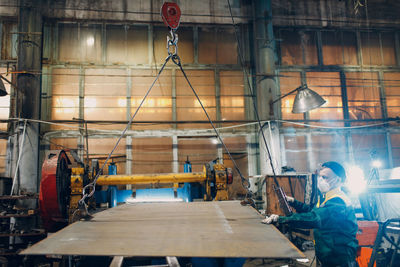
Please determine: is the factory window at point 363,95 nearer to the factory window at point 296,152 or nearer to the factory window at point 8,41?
the factory window at point 296,152

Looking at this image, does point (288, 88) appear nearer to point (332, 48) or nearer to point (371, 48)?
point (332, 48)

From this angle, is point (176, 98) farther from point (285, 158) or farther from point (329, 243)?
point (329, 243)

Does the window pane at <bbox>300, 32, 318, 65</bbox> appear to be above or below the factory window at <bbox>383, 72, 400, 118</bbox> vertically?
above

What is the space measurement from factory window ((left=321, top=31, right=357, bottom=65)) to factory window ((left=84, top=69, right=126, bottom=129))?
731 cm

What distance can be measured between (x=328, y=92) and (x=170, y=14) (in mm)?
7462

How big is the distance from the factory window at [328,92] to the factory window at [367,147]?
1.01 meters

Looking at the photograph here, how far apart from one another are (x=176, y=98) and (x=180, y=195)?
3.87 meters

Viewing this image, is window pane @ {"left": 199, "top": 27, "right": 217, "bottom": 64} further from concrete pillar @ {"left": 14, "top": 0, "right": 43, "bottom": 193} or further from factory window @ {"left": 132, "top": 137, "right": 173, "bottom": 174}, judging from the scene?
concrete pillar @ {"left": 14, "top": 0, "right": 43, "bottom": 193}

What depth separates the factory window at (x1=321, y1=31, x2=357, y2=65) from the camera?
912cm

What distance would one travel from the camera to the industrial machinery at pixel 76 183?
4.43m

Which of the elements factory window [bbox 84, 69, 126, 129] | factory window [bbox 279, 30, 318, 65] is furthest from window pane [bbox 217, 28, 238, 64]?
factory window [bbox 84, 69, 126, 129]

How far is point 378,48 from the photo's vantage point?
9.31 m

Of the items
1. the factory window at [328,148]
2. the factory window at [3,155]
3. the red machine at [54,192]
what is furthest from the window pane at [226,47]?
the factory window at [3,155]

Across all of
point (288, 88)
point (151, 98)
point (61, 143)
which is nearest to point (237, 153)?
point (288, 88)
